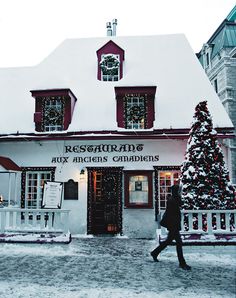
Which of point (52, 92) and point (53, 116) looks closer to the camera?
point (52, 92)

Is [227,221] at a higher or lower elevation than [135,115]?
lower

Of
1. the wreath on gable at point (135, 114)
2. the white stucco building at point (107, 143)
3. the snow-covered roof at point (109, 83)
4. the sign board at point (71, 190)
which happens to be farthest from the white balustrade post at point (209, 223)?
the sign board at point (71, 190)

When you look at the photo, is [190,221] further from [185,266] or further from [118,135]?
[118,135]

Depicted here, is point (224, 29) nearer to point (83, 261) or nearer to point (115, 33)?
point (115, 33)

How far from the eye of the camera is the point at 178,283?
6328 mm

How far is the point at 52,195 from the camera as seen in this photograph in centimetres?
1143

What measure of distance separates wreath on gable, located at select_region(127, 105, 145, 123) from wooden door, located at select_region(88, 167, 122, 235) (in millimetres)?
2231

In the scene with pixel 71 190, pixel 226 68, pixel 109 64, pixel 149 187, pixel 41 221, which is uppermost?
pixel 226 68

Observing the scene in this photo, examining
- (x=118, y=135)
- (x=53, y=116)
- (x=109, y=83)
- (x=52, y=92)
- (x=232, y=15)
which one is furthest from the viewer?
(x=232, y=15)

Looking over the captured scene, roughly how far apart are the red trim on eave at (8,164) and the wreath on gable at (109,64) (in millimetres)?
6093

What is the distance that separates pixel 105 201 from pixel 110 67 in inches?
254

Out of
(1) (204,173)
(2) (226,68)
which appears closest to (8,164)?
(1) (204,173)

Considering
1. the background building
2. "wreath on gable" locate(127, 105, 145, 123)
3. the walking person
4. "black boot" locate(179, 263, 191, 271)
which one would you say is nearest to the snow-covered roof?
"wreath on gable" locate(127, 105, 145, 123)

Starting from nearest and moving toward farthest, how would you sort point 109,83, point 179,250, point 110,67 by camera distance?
point 179,250
point 109,83
point 110,67
